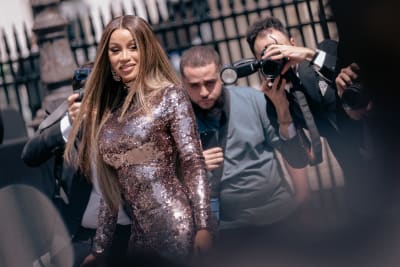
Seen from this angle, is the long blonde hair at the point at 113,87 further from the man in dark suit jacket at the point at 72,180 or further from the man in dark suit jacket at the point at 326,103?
the man in dark suit jacket at the point at 326,103

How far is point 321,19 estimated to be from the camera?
5.70 m

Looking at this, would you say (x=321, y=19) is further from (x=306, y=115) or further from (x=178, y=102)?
(x=178, y=102)

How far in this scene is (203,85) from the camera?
12.7 ft

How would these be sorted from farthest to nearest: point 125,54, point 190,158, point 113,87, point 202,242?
point 113,87 < point 125,54 < point 190,158 < point 202,242

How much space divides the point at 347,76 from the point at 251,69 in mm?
732

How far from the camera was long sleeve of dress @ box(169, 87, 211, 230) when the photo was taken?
109 inches

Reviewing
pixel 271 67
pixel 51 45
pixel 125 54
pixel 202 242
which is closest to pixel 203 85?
pixel 271 67

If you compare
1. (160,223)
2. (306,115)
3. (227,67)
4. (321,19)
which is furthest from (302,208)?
(321,19)

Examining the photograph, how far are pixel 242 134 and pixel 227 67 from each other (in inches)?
16.6

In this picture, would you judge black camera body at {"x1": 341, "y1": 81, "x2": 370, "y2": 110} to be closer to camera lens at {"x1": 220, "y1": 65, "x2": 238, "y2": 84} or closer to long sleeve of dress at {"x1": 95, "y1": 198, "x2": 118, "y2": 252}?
camera lens at {"x1": 220, "y1": 65, "x2": 238, "y2": 84}

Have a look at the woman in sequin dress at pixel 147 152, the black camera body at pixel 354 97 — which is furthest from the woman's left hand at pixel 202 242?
the black camera body at pixel 354 97

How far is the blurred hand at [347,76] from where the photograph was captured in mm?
3209

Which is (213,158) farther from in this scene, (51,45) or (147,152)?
(51,45)

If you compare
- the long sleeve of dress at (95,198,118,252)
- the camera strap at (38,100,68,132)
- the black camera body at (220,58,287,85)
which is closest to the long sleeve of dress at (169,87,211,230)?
the long sleeve of dress at (95,198,118,252)
